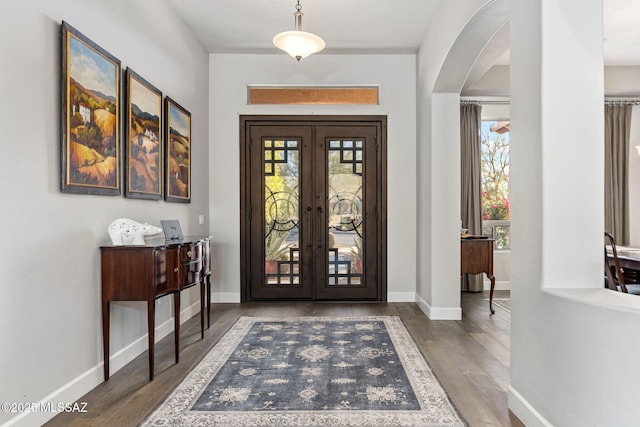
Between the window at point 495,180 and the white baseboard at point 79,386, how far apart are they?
4.84 metres

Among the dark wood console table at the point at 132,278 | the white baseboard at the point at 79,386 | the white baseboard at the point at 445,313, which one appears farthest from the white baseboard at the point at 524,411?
the white baseboard at the point at 79,386

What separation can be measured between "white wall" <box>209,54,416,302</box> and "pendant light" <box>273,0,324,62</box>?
1.50 metres

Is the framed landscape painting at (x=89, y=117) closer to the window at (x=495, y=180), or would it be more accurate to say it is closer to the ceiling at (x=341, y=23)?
the ceiling at (x=341, y=23)

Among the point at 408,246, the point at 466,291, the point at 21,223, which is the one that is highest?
the point at 21,223

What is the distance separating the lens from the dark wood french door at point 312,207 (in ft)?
16.3

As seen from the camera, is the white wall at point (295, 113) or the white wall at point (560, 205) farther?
the white wall at point (295, 113)

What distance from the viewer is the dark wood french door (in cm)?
497

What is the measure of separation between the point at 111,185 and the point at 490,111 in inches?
207

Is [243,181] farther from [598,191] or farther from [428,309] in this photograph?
[598,191]

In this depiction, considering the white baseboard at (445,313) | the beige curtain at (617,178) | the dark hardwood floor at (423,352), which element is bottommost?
the dark hardwood floor at (423,352)

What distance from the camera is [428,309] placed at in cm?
426

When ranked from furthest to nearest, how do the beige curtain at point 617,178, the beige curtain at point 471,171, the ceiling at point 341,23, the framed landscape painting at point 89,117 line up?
the beige curtain at point 471,171
the beige curtain at point 617,178
the ceiling at point 341,23
the framed landscape painting at point 89,117

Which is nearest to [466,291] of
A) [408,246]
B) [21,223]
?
[408,246]

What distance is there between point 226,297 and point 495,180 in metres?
4.32
